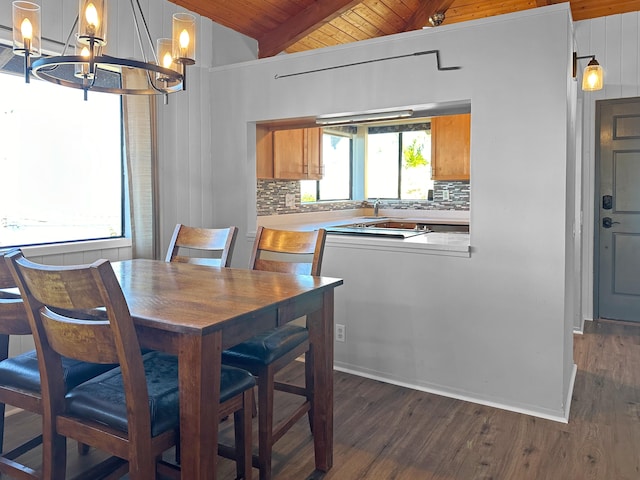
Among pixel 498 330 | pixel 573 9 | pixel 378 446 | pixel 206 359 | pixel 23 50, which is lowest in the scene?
pixel 378 446

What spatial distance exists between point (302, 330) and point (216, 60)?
8.45 feet

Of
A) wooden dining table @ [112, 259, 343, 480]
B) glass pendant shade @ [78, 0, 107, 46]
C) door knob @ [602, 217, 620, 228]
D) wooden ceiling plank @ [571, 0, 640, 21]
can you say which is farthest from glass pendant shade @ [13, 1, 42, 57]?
door knob @ [602, 217, 620, 228]

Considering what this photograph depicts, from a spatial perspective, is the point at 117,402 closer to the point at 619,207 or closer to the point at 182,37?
the point at 182,37

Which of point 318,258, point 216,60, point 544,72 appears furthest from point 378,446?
point 216,60

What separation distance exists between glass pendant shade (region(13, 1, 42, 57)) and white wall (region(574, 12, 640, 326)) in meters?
4.30

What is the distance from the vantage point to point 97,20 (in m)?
1.70

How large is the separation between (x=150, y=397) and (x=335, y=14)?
344 centimetres

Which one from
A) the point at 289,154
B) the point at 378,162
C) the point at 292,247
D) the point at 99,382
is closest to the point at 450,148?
the point at 378,162

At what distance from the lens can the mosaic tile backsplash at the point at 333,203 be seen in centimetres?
469

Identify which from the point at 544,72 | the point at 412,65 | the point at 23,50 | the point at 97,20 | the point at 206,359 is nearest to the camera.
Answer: the point at 206,359

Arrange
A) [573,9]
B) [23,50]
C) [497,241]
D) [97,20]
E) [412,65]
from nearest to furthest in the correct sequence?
[97,20], [23,50], [497,241], [412,65], [573,9]

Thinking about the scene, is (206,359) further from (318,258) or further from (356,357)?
(356,357)

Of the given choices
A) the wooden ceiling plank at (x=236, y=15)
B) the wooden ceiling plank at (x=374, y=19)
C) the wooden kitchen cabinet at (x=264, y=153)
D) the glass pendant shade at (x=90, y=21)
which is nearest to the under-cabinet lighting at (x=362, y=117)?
the wooden kitchen cabinet at (x=264, y=153)

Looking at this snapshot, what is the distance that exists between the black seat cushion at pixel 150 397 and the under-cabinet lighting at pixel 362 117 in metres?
2.07
